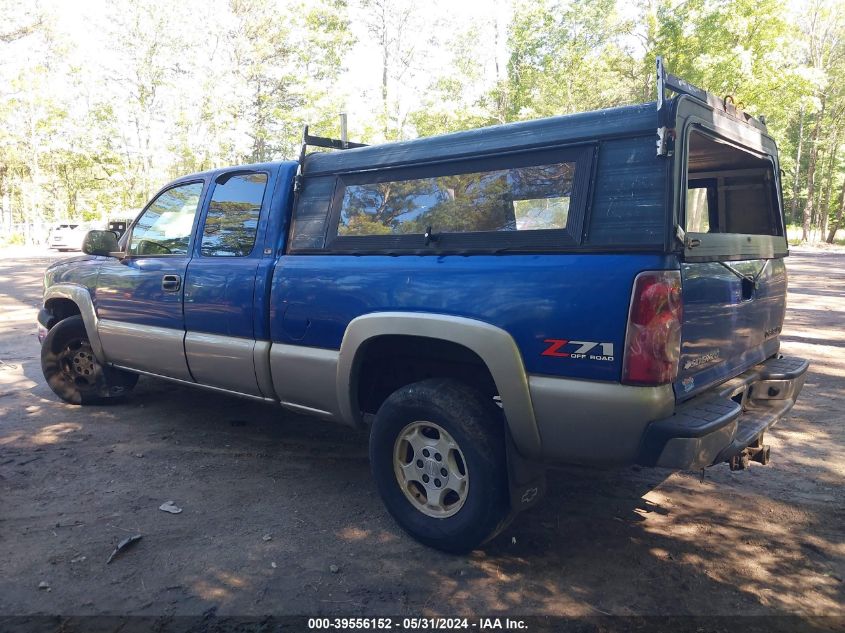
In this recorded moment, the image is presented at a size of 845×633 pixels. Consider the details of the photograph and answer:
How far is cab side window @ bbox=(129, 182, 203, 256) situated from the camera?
14.8 ft

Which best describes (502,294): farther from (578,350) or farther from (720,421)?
(720,421)

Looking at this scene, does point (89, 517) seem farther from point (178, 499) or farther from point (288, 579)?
point (288, 579)

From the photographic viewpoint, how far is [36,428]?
4828 millimetres

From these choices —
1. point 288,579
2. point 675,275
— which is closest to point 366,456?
point 288,579

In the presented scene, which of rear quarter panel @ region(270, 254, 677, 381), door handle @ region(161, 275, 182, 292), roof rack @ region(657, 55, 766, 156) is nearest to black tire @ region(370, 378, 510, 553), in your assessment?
rear quarter panel @ region(270, 254, 677, 381)

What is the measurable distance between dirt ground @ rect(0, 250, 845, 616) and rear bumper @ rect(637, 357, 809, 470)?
638 millimetres

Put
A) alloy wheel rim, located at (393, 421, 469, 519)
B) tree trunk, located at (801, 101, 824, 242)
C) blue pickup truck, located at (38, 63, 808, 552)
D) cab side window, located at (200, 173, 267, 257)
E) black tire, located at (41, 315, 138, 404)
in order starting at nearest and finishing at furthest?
blue pickup truck, located at (38, 63, 808, 552)
alloy wheel rim, located at (393, 421, 469, 519)
cab side window, located at (200, 173, 267, 257)
black tire, located at (41, 315, 138, 404)
tree trunk, located at (801, 101, 824, 242)

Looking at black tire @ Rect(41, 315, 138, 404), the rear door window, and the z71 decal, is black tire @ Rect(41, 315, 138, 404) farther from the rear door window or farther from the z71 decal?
the rear door window

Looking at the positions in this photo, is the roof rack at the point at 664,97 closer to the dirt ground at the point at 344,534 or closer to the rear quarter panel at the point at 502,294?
the rear quarter panel at the point at 502,294

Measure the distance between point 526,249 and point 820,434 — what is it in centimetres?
344

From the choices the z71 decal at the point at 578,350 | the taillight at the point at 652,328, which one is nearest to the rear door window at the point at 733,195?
the taillight at the point at 652,328

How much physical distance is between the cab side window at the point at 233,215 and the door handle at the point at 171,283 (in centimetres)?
28

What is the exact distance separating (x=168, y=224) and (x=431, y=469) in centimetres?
305

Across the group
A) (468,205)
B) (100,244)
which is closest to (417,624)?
(468,205)
